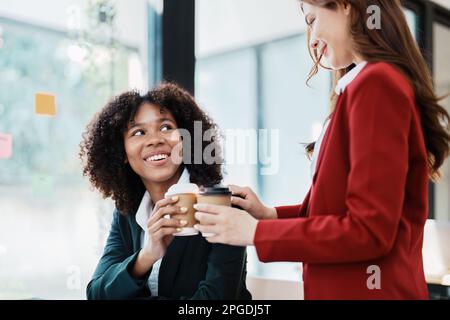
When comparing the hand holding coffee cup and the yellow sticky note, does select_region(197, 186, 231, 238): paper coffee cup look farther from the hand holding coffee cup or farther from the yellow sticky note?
the yellow sticky note

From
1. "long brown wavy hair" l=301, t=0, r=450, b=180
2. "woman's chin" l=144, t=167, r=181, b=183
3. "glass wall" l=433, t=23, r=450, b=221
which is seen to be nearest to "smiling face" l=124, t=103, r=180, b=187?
"woman's chin" l=144, t=167, r=181, b=183

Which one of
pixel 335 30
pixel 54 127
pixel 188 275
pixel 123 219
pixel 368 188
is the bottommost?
pixel 188 275

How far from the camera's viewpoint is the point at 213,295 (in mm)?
1157

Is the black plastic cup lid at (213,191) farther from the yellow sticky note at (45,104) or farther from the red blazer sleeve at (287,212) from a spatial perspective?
the yellow sticky note at (45,104)

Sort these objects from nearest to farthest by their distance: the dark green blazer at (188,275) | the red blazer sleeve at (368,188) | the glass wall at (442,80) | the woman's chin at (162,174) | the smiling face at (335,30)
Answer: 1. the red blazer sleeve at (368,188)
2. the smiling face at (335,30)
3. the dark green blazer at (188,275)
4. the woman's chin at (162,174)
5. the glass wall at (442,80)

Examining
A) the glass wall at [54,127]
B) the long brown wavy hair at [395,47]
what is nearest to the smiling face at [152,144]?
the glass wall at [54,127]

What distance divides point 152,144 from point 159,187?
0.38ft

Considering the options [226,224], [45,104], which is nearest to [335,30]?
[226,224]

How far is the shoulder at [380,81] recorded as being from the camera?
0.82m

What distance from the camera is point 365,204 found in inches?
31.5

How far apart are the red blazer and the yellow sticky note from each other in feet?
3.38

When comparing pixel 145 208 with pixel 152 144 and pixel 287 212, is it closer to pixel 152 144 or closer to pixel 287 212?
pixel 152 144
